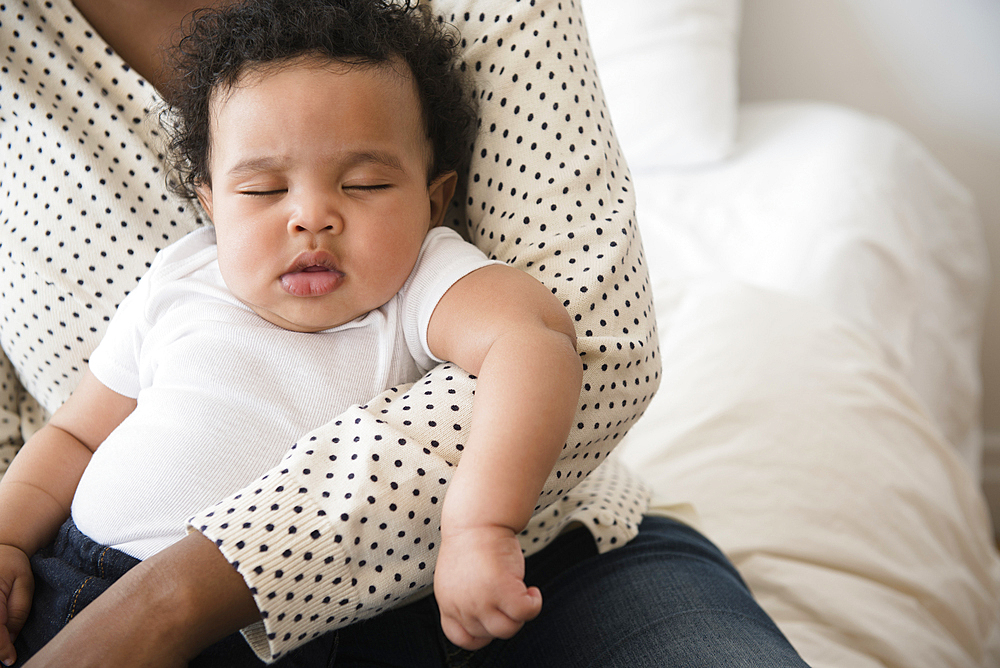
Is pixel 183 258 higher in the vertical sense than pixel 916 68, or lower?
lower

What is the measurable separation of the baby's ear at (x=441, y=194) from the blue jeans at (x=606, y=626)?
40 cm

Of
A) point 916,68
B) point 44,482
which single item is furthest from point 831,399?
point 916,68

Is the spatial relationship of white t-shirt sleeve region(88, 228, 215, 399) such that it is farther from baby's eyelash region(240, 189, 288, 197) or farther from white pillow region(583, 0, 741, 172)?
white pillow region(583, 0, 741, 172)

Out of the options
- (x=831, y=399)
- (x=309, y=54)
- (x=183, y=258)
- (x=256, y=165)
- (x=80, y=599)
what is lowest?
(x=831, y=399)

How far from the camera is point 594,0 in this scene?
1889 millimetres

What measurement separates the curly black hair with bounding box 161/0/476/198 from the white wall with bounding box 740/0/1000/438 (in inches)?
65.0

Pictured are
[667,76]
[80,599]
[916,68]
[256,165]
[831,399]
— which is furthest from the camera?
[916,68]

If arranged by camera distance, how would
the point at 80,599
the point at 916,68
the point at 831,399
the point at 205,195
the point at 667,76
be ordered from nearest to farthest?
the point at 80,599 < the point at 205,195 < the point at 831,399 < the point at 667,76 < the point at 916,68

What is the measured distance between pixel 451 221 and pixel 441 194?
5cm

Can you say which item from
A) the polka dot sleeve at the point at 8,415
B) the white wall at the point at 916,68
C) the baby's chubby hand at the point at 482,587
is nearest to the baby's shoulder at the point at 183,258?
the polka dot sleeve at the point at 8,415

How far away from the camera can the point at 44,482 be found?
0.72 meters

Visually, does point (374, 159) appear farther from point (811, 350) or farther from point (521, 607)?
point (811, 350)

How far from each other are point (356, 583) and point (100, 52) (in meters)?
0.68

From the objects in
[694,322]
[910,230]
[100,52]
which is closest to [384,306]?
[100,52]
